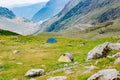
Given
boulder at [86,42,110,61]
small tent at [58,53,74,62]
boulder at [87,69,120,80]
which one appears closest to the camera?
boulder at [87,69,120,80]

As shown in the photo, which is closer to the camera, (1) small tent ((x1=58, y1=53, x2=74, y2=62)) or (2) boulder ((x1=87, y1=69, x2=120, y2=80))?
(2) boulder ((x1=87, y1=69, x2=120, y2=80))

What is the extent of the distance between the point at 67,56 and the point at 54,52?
1006 cm

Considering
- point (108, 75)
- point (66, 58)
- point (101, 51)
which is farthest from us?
point (66, 58)

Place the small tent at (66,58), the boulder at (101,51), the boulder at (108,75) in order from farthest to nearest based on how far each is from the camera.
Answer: the small tent at (66,58), the boulder at (101,51), the boulder at (108,75)

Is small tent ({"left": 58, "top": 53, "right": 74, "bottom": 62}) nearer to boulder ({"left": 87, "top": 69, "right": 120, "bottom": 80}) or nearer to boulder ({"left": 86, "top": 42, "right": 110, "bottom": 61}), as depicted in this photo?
boulder ({"left": 86, "top": 42, "right": 110, "bottom": 61})

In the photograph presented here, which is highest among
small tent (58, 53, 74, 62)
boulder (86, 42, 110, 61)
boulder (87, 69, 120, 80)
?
small tent (58, 53, 74, 62)

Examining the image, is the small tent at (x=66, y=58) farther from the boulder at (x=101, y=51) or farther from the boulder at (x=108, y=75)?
the boulder at (x=108, y=75)

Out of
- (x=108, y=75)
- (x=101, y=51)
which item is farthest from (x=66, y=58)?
(x=108, y=75)

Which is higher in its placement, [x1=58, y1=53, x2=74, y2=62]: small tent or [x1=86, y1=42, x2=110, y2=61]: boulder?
[x1=58, y1=53, x2=74, y2=62]: small tent

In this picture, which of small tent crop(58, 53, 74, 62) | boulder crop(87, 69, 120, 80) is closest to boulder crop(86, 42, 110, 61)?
small tent crop(58, 53, 74, 62)

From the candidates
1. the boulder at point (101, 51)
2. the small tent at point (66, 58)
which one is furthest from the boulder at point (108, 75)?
the small tent at point (66, 58)

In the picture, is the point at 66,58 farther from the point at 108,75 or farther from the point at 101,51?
the point at 108,75

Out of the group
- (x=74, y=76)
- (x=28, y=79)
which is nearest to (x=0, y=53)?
(x=28, y=79)

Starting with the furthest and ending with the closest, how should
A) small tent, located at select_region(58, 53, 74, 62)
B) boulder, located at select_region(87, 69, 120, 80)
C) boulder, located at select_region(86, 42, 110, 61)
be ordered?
small tent, located at select_region(58, 53, 74, 62), boulder, located at select_region(86, 42, 110, 61), boulder, located at select_region(87, 69, 120, 80)
